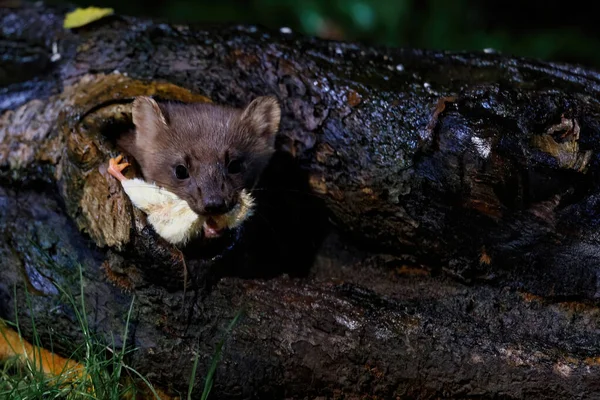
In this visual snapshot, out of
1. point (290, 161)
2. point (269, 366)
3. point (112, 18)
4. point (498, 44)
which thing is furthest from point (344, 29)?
point (269, 366)

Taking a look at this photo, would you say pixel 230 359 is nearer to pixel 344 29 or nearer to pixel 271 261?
pixel 271 261

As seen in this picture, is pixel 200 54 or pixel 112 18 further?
pixel 112 18

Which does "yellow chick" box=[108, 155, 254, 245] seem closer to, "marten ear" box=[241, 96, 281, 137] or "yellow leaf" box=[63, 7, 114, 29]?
"marten ear" box=[241, 96, 281, 137]

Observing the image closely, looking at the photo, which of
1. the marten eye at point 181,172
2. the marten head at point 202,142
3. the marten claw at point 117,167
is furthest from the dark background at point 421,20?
the marten claw at point 117,167

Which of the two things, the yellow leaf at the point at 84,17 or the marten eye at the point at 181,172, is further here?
the yellow leaf at the point at 84,17

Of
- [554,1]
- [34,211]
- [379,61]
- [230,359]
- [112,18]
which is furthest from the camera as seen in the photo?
[554,1]

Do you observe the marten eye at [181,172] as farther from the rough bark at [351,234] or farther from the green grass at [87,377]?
the green grass at [87,377]
